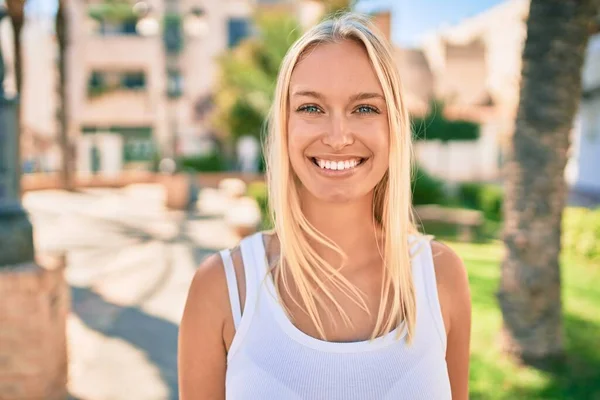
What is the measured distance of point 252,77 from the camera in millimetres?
21656

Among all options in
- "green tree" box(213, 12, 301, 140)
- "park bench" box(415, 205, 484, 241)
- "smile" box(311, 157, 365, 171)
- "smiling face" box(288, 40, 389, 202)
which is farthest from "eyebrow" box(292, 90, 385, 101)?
"green tree" box(213, 12, 301, 140)

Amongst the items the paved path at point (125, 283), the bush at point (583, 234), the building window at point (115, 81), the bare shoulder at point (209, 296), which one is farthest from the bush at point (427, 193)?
the building window at point (115, 81)

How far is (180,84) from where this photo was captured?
34.8 metres

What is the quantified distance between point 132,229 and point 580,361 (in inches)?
381

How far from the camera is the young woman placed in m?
1.49

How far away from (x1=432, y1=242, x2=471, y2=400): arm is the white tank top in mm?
96

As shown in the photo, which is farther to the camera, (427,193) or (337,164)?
(427,193)

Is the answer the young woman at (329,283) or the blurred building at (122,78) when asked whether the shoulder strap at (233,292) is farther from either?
the blurred building at (122,78)

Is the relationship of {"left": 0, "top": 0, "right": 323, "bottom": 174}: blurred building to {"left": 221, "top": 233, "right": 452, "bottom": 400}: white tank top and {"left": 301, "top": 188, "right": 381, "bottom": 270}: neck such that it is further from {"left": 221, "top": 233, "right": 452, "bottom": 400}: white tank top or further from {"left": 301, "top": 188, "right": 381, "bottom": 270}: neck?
{"left": 221, "top": 233, "right": 452, "bottom": 400}: white tank top

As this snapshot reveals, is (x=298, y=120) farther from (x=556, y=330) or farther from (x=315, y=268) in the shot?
(x=556, y=330)

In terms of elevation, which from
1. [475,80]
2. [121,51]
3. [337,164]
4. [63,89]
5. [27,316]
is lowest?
[27,316]

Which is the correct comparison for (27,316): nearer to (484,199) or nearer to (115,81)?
(484,199)

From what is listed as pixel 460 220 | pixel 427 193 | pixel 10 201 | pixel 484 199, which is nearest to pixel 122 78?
pixel 427 193

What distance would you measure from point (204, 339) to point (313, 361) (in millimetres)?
309
